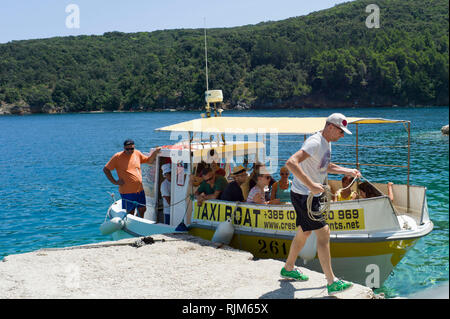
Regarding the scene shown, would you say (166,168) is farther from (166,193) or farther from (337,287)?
(337,287)

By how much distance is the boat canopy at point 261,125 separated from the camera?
27.7 ft

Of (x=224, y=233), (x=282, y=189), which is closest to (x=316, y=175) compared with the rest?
(x=224, y=233)

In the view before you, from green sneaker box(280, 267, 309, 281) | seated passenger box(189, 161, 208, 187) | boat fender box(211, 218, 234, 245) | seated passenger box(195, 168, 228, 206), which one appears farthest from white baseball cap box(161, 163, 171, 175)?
green sneaker box(280, 267, 309, 281)

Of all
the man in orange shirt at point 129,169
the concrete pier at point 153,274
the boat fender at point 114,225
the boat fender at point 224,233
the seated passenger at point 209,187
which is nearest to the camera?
the concrete pier at point 153,274

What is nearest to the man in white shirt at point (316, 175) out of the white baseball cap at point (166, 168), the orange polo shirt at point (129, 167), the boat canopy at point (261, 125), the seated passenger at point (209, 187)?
the boat canopy at point (261, 125)

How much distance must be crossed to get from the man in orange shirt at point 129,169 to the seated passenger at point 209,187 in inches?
65.7

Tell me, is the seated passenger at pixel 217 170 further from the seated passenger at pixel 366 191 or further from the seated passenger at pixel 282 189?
the seated passenger at pixel 366 191

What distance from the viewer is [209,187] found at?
31.1 feet

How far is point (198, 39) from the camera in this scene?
556 feet

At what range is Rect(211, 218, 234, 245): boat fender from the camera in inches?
341

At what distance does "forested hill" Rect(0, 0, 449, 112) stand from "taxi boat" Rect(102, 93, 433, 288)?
8916 centimetres

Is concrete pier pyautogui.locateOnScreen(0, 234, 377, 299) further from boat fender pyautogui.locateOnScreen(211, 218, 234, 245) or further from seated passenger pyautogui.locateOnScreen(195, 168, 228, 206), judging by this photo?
seated passenger pyautogui.locateOnScreen(195, 168, 228, 206)

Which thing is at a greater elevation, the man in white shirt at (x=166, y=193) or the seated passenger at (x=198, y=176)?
the seated passenger at (x=198, y=176)

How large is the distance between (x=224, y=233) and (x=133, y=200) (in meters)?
3.37
